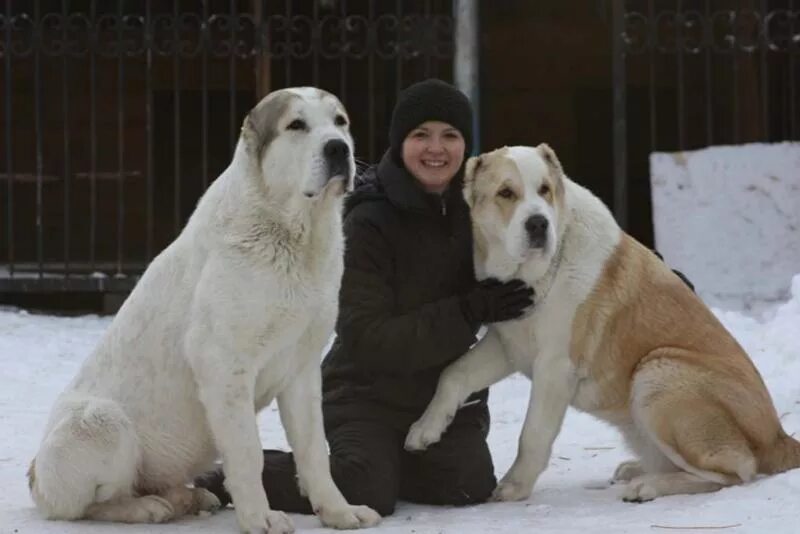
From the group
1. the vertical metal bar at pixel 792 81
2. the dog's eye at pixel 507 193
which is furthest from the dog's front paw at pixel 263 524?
the vertical metal bar at pixel 792 81

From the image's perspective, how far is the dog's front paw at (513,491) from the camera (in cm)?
468

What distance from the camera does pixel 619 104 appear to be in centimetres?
931

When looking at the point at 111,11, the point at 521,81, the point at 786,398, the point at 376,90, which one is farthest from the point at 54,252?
the point at 786,398

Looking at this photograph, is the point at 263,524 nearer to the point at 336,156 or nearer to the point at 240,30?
the point at 336,156

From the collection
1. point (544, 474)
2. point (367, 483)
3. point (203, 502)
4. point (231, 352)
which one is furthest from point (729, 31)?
point (231, 352)

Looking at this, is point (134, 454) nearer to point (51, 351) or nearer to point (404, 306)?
point (404, 306)

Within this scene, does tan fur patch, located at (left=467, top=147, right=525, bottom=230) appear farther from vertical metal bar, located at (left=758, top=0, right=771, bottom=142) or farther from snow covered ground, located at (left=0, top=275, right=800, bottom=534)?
vertical metal bar, located at (left=758, top=0, right=771, bottom=142)

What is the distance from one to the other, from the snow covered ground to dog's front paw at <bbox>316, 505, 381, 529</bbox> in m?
0.05

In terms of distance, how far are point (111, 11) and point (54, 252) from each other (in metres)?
2.12

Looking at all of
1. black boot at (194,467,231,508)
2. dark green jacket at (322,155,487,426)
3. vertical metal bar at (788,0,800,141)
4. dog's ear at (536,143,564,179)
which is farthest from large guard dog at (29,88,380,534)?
vertical metal bar at (788,0,800,141)

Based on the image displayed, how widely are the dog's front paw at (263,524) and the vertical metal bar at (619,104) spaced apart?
18.1 ft

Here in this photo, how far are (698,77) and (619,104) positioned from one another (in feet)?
9.28

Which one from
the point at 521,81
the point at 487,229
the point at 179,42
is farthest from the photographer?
the point at 521,81

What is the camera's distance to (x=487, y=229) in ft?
15.4
